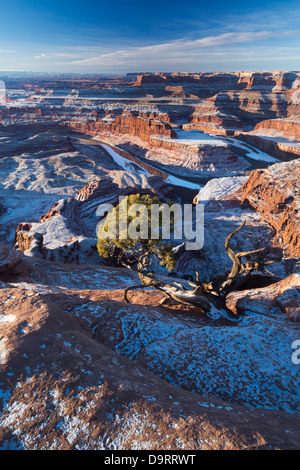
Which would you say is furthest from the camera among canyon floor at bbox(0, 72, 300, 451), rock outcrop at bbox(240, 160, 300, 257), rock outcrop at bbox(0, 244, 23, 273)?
rock outcrop at bbox(240, 160, 300, 257)

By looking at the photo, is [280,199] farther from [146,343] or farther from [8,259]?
[8,259]

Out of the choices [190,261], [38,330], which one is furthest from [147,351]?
[190,261]

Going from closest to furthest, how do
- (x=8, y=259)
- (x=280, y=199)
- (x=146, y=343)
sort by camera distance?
(x=146, y=343) < (x=8, y=259) < (x=280, y=199)

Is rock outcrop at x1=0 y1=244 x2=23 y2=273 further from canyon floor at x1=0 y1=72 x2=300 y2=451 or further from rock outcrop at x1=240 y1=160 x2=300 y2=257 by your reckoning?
rock outcrop at x1=240 y1=160 x2=300 y2=257

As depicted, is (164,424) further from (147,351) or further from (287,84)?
(287,84)

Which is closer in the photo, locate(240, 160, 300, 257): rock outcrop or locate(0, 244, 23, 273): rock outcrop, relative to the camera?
locate(0, 244, 23, 273): rock outcrop

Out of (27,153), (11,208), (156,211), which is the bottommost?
(11,208)

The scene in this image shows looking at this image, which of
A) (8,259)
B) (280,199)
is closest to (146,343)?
(8,259)

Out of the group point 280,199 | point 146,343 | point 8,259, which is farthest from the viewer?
point 280,199

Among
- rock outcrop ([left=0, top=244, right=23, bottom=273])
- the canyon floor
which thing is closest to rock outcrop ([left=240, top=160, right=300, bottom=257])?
the canyon floor

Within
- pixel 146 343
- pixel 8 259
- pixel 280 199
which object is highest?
pixel 146 343

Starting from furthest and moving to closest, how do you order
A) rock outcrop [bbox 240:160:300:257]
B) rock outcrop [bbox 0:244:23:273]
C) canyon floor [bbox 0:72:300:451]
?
rock outcrop [bbox 240:160:300:257]
rock outcrop [bbox 0:244:23:273]
canyon floor [bbox 0:72:300:451]
